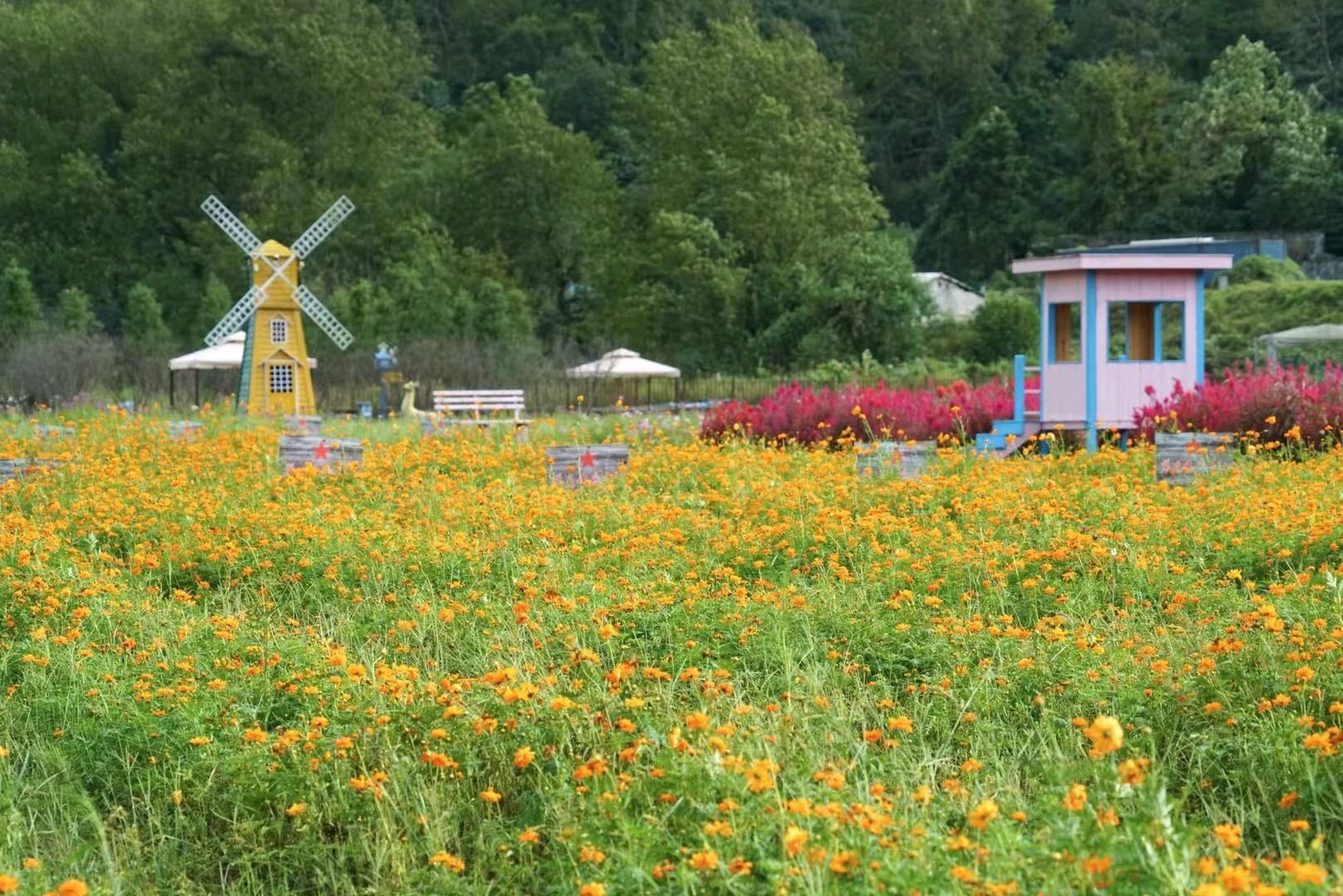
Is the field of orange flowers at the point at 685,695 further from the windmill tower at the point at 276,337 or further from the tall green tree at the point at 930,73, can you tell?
the tall green tree at the point at 930,73

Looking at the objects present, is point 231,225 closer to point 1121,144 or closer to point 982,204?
point 1121,144

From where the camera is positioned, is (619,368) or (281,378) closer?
(281,378)

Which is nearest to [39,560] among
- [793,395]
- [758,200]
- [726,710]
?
[726,710]

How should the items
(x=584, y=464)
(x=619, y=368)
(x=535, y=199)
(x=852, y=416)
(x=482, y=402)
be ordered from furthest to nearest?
(x=535, y=199) → (x=619, y=368) → (x=482, y=402) → (x=852, y=416) → (x=584, y=464)

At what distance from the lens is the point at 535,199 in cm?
4538

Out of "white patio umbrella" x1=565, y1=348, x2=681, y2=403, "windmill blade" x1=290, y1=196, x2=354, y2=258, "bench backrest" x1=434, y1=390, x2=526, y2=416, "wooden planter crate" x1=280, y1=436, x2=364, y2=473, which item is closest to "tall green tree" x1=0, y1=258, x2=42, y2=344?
"windmill blade" x1=290, y1=196, x2=354, y2=258

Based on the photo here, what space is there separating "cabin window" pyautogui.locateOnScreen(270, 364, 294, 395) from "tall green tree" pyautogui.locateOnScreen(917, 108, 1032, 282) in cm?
2780

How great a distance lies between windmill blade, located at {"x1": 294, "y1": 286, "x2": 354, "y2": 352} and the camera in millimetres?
29766

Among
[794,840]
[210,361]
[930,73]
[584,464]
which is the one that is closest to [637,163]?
[930,73]

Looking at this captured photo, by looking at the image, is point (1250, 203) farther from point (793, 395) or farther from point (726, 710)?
point (726, 710)

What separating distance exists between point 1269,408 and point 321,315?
2053 centimetres

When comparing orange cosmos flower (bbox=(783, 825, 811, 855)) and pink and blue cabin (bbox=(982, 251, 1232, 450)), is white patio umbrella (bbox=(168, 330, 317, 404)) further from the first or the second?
orange cosmos flower (bbox=(783, 825, 811, 855))

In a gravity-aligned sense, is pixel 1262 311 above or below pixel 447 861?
above

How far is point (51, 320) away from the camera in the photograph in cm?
4441
